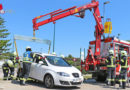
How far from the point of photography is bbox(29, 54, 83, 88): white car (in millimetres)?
8143

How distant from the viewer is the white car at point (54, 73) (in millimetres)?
8143

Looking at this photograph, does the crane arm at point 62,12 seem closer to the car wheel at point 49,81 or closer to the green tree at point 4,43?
the car wheel at point 49,81

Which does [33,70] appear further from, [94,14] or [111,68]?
A: [94,14]

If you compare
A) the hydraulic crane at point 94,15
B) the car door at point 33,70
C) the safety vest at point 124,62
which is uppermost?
the hydraulic crane at point 94,15

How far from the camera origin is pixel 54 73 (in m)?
8.29

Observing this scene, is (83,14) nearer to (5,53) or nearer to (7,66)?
(7,66)

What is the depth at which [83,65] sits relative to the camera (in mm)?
12367

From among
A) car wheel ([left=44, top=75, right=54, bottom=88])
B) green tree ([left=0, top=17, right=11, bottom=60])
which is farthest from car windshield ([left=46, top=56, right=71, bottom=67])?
green tree ([left=0, top=17, right=11, bottom=60])

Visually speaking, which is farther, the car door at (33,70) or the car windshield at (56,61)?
the car door at (33,70)

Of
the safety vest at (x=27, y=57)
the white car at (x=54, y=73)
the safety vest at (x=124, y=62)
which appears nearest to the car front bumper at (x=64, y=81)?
the white car at (x=54, y=73)

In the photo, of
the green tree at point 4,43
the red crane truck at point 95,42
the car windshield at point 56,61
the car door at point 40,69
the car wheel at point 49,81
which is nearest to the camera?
the car wheel at point 49,81

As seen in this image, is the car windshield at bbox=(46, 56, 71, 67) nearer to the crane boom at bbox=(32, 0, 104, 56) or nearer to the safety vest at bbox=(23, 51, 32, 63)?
the safety vest at bbox=(23, 51, 32, 63)

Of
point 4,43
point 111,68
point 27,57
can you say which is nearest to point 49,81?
point 27,57

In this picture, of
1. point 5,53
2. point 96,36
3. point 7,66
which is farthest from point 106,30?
point 5,53
